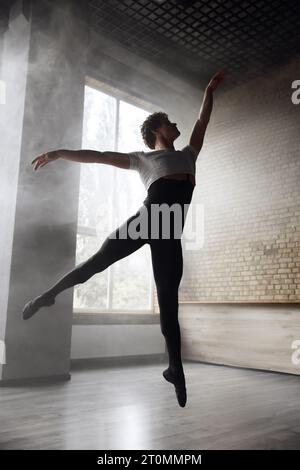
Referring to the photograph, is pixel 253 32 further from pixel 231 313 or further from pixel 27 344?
pixel 27 344

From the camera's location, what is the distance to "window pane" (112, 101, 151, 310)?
17.5 feet

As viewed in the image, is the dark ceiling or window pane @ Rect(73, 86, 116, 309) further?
window pane @ Rect(73, 86, 116, 309)

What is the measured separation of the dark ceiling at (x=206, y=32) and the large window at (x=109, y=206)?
830 millimetres

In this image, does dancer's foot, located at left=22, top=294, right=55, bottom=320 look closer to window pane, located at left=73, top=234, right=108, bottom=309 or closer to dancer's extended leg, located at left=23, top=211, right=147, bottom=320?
dancer's extended leg, located at left=23, top=211, right=147, bottom=320

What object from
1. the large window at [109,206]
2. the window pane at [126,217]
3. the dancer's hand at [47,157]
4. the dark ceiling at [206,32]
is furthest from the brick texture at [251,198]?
the dancer's hand at [47,157]

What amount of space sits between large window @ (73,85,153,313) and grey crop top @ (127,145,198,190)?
9.32 feet

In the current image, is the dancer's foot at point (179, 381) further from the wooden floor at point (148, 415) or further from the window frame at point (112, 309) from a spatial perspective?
the window frame at point (112, 309)

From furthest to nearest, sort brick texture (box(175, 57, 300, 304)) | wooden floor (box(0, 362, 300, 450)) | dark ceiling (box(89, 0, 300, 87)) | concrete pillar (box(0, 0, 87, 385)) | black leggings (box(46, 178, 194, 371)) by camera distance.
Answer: brick texture (box(175, 57, 300, 304)), dark ceiling (box(89, 0, 300, 87)), concrete pillar (box(0, 0, 87, 385)), black leggings (box(46, 178, 194, 371)), wooden floor (box(0, 362, 300, 450))

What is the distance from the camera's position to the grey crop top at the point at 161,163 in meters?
2.13

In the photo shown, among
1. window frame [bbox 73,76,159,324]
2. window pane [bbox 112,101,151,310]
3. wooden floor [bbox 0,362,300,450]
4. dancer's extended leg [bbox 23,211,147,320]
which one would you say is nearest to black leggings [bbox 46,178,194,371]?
dancer's extended leg [bbox 23,211,147,320]

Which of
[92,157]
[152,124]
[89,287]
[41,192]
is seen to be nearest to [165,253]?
[92,157]

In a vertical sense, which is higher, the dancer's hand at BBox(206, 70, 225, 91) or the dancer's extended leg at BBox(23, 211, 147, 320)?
the dancer's hand at BBox(206, 70, 225, 91)

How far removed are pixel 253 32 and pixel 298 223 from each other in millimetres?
2195

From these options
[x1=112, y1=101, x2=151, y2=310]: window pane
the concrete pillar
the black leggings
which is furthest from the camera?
[x1=112, y1=101, x2=151, y2=310]: window pane
